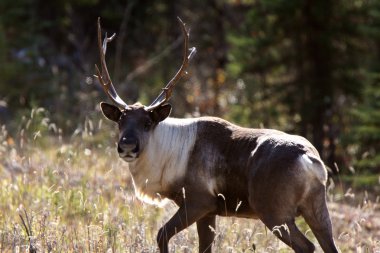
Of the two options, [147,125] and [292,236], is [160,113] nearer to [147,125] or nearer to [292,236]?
[147,125]

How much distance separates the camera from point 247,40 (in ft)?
44.0

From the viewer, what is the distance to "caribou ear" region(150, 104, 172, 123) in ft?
23.8

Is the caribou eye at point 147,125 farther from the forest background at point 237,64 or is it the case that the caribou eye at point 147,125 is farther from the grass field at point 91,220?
the forest background at point 237,64

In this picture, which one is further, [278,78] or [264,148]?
[278,78]

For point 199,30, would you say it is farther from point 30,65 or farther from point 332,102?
point 332,102

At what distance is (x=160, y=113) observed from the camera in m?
7.30

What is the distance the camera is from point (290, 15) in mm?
13281

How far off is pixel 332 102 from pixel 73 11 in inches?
289

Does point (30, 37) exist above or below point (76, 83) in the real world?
above

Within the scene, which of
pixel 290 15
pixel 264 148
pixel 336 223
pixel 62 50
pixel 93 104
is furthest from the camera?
pixel 62 50

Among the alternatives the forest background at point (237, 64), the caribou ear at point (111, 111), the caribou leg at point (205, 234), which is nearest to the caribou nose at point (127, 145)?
the caribou ear at point (111, 111)

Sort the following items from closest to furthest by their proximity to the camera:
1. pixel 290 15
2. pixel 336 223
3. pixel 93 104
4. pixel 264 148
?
1. pixel 264 148
2. pixel 336 223
3. pixel 290 15
4. pixel 93 104

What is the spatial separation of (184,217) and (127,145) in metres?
0.84

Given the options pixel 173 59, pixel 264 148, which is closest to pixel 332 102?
pixel 173 59
